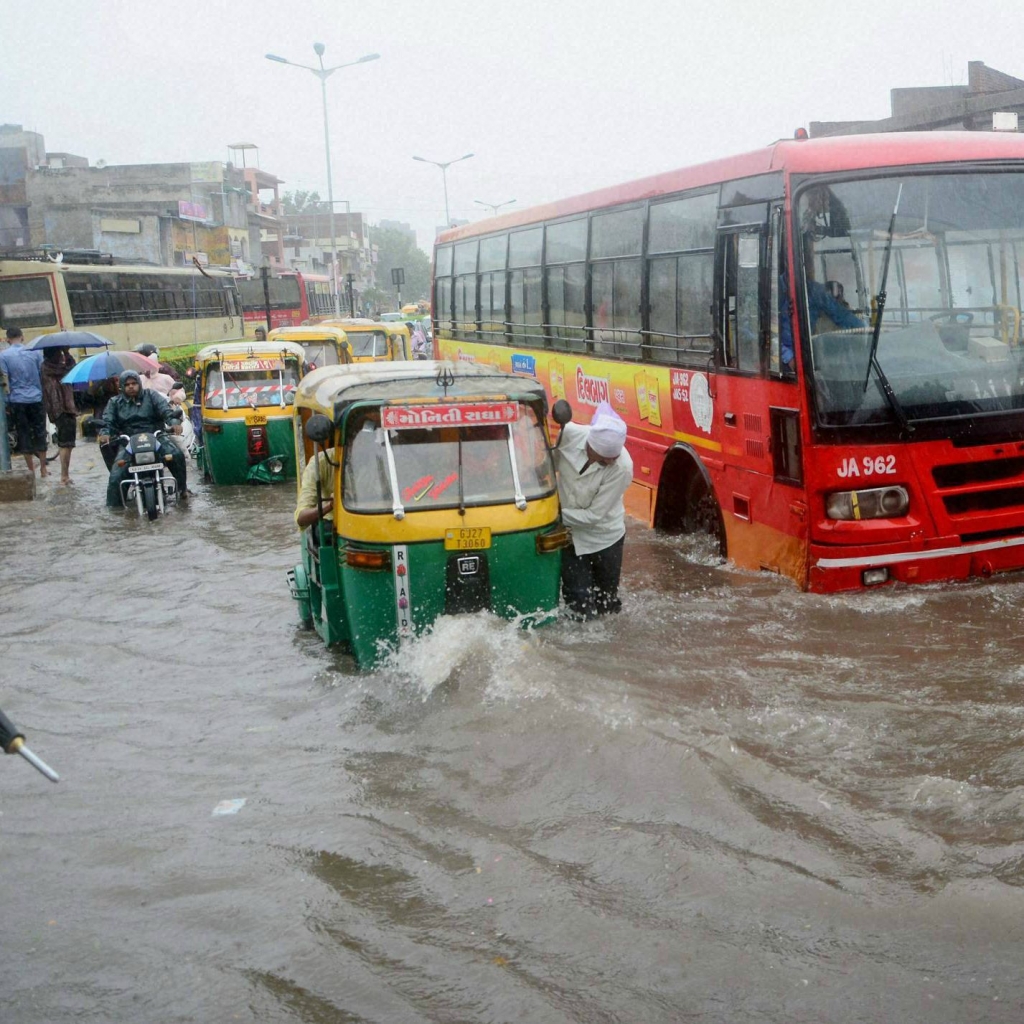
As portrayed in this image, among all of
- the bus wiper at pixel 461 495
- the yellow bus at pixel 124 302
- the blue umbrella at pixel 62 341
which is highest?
the yellow bus at pixel 124 302

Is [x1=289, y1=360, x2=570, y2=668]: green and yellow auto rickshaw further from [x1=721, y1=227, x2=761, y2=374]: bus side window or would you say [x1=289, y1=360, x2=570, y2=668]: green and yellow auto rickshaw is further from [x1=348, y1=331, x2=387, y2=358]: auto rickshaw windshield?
[x1=348, y1=331, x2=387, y2=358]: auto rickshaw windshield

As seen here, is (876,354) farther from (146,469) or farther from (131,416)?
(131,416)

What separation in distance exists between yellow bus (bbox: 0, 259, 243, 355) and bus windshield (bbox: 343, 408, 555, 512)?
22.7m

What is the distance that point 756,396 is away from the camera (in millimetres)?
8531

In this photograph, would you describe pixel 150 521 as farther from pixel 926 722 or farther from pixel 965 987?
pixel 965 987

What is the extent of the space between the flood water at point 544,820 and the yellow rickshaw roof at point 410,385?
54.2 inches

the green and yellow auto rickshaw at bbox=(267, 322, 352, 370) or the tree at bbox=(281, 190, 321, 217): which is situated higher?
the tree at bbox=(281, 190, 321, 217)

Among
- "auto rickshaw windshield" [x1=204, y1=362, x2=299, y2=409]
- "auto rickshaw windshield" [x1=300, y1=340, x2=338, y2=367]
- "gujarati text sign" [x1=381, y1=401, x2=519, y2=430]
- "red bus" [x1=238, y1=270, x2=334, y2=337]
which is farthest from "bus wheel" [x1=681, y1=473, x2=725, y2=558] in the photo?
"red bus" [x1=238, y1=270, x2=334, y2=337]

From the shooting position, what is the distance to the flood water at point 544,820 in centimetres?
423

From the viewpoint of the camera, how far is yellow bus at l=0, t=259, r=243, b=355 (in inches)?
1094

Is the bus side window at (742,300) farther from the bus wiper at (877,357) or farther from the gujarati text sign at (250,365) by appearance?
Answer: the gujarati text sign at (250,365)

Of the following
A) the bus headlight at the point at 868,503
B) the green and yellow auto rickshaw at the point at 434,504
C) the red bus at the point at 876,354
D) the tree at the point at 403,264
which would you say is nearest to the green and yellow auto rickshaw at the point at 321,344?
the red bus at the point at 876,354

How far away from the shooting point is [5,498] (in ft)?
52.9

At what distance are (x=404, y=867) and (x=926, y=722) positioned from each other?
2.82 m
